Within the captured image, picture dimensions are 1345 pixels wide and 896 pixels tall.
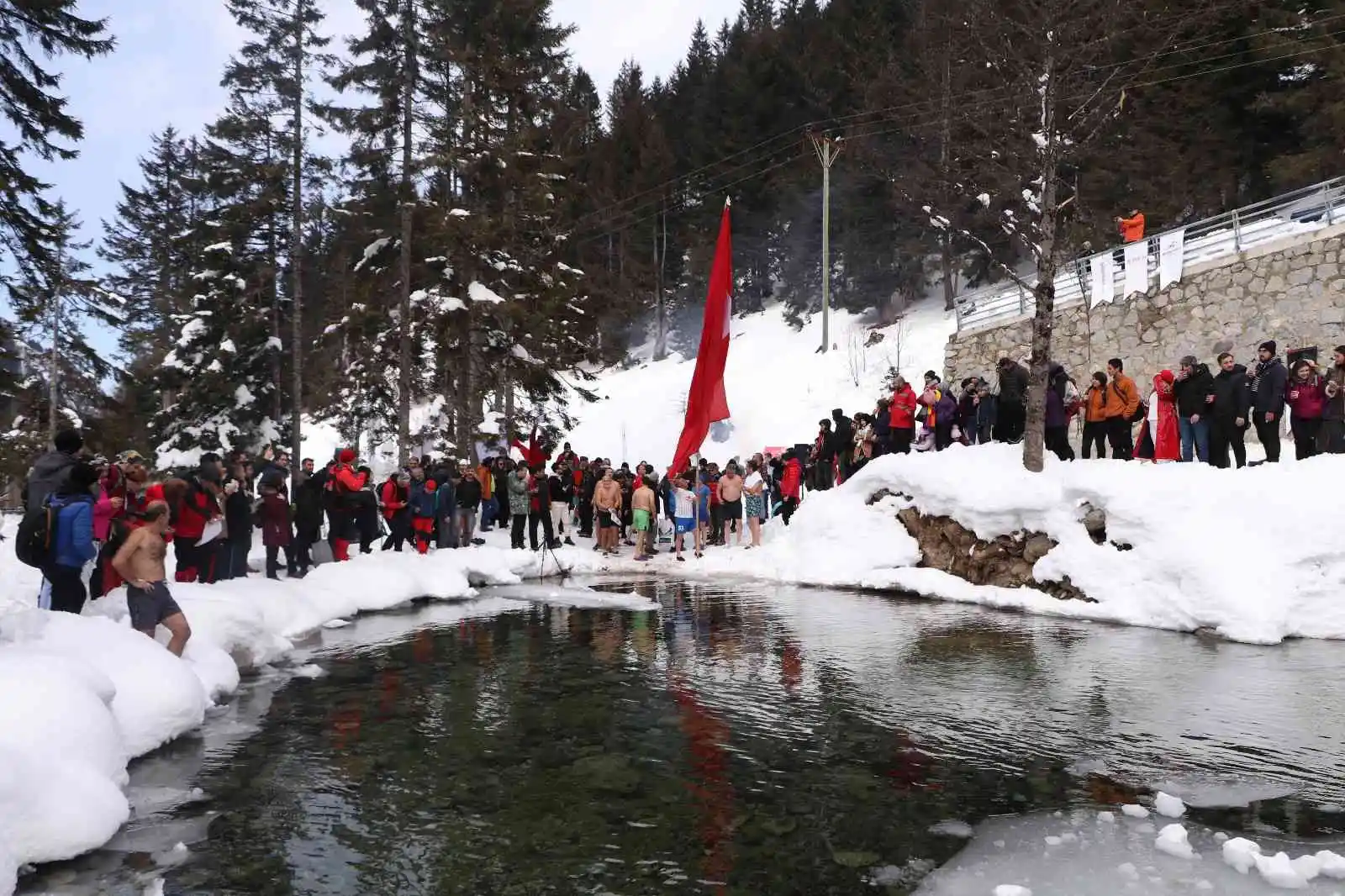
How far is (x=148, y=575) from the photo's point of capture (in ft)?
23.8

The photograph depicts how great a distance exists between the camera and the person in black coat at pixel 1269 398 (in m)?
11.8

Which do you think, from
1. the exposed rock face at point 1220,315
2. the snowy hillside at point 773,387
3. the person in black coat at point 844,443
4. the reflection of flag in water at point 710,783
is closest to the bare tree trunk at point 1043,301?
the person in black coat at point 844,443

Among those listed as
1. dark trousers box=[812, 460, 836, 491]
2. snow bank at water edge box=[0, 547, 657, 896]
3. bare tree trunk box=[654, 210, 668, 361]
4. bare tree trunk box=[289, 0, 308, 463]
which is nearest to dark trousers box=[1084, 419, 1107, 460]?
dark trousers box=[812, 460, 836, 491]

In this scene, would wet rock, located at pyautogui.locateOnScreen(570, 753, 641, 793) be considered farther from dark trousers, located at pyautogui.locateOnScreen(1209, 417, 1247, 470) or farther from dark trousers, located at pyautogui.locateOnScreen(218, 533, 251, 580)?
dark trousers, located at pyautogui.locateOnScreen(1209, 417, 1247, 470)

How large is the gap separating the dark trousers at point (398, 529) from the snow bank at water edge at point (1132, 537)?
7097 millimetres

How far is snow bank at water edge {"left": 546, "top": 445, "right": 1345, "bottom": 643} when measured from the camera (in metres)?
10.3

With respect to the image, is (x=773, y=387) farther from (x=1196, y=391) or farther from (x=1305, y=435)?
(x=1305, y=435)

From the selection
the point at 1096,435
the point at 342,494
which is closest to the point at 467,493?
the point at 342,494

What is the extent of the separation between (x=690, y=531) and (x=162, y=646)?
1541 centimetres

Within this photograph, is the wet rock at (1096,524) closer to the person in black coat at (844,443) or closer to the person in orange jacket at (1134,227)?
the person in black coat at (844,443)

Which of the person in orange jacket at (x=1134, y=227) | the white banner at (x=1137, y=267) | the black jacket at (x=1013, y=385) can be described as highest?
the person in orange jacket at (x=1134, y=227)

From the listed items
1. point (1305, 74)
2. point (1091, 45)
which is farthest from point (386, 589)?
point (1305, 74)

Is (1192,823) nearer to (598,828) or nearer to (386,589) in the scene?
(598,828)

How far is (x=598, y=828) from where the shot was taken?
4.93 m
